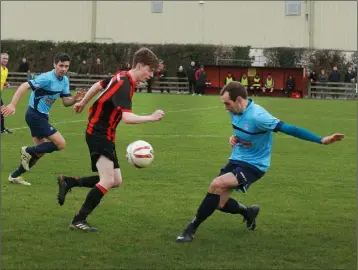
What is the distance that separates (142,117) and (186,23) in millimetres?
46482

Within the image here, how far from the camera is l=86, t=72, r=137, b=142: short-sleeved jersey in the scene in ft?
24.3

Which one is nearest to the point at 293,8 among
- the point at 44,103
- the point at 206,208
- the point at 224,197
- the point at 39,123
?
the point at 44,103

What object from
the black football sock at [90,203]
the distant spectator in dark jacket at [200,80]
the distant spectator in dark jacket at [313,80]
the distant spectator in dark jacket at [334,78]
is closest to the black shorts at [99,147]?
the black football sock at [90,203]

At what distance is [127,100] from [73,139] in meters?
10.1

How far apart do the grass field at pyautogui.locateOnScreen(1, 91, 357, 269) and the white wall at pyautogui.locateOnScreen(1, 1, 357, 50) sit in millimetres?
36297

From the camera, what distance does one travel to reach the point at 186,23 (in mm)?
52875

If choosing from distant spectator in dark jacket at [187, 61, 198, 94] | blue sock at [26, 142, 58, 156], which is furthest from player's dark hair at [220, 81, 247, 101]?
distant spectator in dark jacket at [187, 61, 198, 94]

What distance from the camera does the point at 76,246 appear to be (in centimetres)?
→ 701

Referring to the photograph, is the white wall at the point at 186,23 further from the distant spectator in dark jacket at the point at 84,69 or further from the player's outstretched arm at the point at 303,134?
the player's outstretched arm at the point at 303,134

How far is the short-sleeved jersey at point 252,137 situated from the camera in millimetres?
7324

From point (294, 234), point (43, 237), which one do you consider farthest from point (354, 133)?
point (43, 237)

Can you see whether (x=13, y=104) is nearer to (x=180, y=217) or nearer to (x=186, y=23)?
(x=180, y=217)

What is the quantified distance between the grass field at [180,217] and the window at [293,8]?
120ft

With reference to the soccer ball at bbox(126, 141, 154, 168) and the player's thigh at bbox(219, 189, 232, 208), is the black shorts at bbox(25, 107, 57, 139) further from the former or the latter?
the player's thigh at bbox(219, 189, 232, 208)
